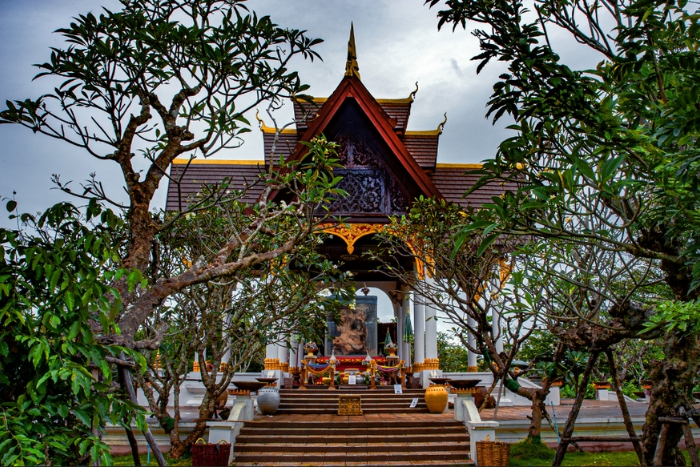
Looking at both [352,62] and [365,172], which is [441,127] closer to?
[352,62]

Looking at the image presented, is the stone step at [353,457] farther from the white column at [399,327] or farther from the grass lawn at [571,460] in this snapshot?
the white column at [399,327]

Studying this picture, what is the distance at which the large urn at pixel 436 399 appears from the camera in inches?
403

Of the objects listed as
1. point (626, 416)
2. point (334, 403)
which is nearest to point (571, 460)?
point (626, 416)

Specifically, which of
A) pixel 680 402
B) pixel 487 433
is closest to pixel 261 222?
pixel 680 402

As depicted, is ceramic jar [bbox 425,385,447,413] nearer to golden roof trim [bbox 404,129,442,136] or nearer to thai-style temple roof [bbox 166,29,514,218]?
thai-style temple roof [bbox 166,29,514,218]

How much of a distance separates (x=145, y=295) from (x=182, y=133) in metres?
1.20

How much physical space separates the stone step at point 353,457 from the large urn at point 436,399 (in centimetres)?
201

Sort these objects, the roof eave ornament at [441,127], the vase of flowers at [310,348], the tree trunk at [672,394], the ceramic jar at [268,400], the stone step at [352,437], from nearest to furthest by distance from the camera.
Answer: the tree trunk at [672,394] < the stone step at [352,437] < the ceramic jar at [268,400] < the vase of flowers at [310,348] < the roof eave ornament at [441,127]

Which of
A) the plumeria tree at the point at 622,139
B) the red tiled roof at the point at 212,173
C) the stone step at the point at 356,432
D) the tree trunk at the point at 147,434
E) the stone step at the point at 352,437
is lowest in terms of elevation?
the stone step at the point at 352,437

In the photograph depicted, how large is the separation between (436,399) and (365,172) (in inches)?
207

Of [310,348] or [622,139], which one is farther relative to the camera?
[310,348]

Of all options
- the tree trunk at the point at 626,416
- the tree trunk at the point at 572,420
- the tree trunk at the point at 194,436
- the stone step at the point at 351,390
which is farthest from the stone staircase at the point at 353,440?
the tree trunk at the point at 626,416

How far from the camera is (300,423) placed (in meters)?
9.20

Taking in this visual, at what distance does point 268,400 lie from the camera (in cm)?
1018
